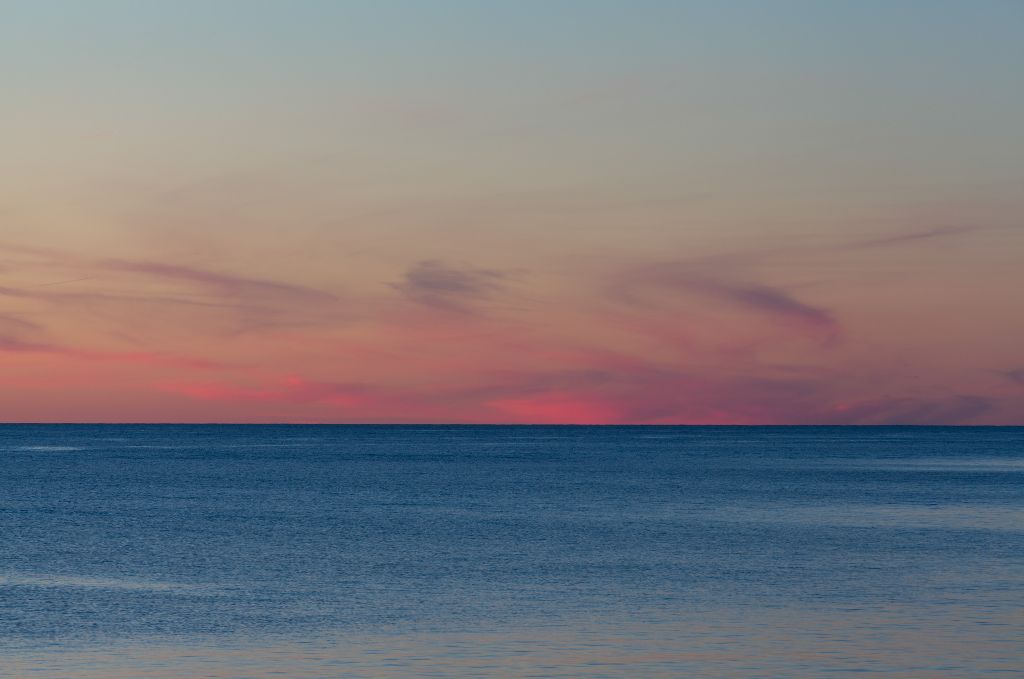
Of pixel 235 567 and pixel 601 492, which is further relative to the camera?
pixel 601 492

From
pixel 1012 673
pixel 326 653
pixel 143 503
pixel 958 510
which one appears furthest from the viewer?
pixel 143 503

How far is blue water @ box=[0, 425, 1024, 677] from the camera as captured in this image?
30078mm

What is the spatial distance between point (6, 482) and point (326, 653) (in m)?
88.0

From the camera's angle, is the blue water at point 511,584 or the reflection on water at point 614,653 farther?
the blue water at point 511,584

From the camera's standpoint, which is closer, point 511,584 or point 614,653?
point 614,653

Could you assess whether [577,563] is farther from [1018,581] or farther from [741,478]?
[741,478]

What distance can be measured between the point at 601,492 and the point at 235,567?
160 feet

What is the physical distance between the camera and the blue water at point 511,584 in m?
30.1

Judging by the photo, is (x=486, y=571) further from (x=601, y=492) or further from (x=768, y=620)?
(x=601, y=492)

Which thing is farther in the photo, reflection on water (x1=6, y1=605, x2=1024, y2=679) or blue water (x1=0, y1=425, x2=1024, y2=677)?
blue water (x1=0, y1=425, x2=1024, y2=677)

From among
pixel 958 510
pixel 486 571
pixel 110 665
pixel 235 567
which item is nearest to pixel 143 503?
pixel 235 567

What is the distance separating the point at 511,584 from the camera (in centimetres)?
4225

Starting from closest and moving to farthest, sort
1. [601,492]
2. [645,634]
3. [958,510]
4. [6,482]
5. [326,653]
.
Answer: [326,653] → [645,634] → [958,510] → [601,492] → [6,482]

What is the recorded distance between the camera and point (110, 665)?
2927 cm
